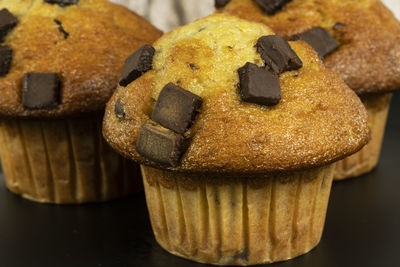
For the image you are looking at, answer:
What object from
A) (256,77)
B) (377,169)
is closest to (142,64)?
(256,77)

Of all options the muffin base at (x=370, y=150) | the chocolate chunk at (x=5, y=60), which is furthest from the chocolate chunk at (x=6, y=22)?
the muffin base at (x=370, y=150)

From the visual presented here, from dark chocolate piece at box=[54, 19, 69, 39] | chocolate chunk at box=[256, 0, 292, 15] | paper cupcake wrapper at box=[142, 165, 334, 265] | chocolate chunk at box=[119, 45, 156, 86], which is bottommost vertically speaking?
paper cupcake wrapper at box=[142, 165, 334, 265]

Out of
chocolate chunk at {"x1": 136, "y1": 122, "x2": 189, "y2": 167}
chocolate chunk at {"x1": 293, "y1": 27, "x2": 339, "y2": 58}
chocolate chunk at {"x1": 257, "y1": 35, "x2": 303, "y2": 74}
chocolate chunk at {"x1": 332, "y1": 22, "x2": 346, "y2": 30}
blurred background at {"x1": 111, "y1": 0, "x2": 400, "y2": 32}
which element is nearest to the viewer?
chocolate chunk at {"x1": 136, "y1": 122, "x2": 189, "y2": 167}

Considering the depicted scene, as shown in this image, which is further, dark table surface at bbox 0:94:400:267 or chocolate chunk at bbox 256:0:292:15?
chocolate chunk at bbox 256:0:292:15

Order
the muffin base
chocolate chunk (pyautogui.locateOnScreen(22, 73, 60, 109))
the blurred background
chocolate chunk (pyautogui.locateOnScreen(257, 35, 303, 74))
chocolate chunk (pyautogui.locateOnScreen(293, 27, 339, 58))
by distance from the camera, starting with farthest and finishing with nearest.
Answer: the blurred background < the muffin base < chocolate chunk (pyautogui.locateOnScreen(293, 27, 339, 58)) < chocolate chunk (pyautogui.locateOnScreen(22, 73, 60, 109)) < chocolate chunk (pyautogui.locateOnScreen(257, 35, 303, 74))

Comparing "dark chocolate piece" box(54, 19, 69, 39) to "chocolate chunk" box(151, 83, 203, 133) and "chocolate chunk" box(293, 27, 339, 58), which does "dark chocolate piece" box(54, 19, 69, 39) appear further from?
"chocolate chunk" box(293, 27, 339, 58)

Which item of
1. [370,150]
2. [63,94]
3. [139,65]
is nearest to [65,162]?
[63,94]

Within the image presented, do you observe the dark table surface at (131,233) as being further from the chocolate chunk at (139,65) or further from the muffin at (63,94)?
the chocolate chunk at (139,65)

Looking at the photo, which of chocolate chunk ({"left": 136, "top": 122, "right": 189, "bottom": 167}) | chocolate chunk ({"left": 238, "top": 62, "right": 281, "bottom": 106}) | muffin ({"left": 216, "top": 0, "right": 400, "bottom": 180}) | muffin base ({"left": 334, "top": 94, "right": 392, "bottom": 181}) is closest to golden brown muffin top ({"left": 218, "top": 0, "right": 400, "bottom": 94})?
muffin ({"left": 216, "top": 0, "right": 400, "bottom": 180})
